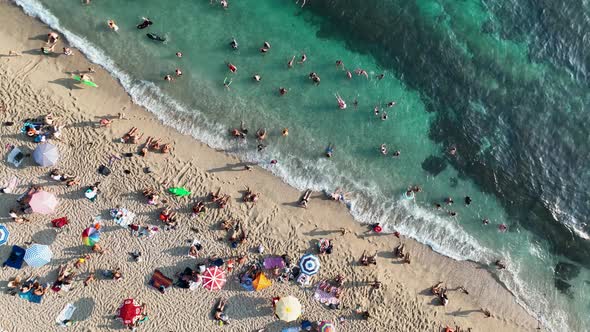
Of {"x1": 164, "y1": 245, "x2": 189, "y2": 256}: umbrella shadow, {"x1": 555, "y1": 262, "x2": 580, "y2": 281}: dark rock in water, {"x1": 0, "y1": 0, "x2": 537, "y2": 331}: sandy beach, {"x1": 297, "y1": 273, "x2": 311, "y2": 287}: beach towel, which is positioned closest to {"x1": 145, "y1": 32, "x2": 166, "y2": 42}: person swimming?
{"x1": 0, "y1": 0, "x2": 537, "y2": 331}: sandy beach

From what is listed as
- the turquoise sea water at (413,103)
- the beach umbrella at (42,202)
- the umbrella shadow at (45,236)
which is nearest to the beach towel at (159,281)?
the umbrella shadow at (45,236)

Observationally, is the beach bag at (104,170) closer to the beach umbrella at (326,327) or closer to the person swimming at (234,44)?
the person swimming at (234,44)

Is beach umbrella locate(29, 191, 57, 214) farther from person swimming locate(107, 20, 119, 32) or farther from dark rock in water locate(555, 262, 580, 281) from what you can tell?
dark rock in water locate(555, 262, 580, 281)

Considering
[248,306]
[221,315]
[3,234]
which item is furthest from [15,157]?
[248,306]

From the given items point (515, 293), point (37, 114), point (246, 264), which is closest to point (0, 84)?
point (37, 114)

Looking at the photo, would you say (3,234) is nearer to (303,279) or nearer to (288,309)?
(288,309)
